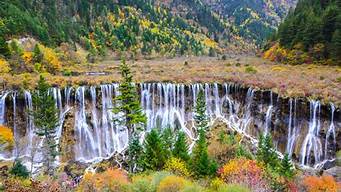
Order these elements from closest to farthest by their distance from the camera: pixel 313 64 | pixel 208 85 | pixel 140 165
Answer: pixel 140 165, pixel 208 85, pixel 313 64

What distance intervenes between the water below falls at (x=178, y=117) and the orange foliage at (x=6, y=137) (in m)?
2.13

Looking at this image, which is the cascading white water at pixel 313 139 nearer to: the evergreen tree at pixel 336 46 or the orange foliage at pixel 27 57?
the evergreen tree at pixel 336 46

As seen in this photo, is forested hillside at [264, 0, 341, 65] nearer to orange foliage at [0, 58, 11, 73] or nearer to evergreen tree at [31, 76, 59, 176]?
evergreen tree at [31, 76, 59, 176]

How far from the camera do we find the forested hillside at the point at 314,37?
7938cm

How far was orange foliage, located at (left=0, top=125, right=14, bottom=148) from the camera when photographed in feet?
165

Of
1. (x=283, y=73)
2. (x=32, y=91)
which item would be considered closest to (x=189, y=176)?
(x=32, y=91)

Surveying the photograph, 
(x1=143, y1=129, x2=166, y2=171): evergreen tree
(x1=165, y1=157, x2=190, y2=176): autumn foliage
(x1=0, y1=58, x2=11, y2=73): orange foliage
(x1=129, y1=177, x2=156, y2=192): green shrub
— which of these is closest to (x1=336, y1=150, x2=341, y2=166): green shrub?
(x1=165, y1=157, x2=190, y2=176): autumn foliage

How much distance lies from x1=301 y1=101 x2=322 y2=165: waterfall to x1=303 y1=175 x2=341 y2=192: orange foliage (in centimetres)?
1098

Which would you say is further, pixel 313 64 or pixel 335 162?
pixel 313 64

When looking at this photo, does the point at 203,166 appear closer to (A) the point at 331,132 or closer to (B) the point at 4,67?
(A) the point at 331,132

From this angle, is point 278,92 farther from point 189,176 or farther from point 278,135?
point 189,176

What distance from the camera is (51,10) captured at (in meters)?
141

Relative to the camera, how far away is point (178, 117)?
2459 inches

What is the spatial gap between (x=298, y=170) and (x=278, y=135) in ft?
27.0
